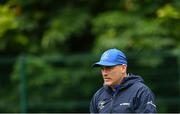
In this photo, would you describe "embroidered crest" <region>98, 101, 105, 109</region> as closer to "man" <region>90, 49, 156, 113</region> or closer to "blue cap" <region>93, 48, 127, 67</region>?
"man" <region>90, 49, 156, 113</region>

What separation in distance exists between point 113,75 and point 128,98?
24cm

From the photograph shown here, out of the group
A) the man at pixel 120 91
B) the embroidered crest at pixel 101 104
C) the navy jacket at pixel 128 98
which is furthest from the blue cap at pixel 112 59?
the embroidered crest at pixel 101 104

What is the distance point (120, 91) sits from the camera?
5.55 m

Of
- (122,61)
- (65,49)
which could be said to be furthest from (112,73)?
(65,49)

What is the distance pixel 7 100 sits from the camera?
12031mm

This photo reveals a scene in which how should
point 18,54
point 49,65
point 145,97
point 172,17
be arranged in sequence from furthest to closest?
point 18,54 → point 49,65 → point 172,17 → point 145,97

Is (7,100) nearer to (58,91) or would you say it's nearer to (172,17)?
(58,91)

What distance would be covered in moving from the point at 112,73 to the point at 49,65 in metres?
6.00

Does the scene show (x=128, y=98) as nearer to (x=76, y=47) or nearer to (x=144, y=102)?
(x=144, y=102)

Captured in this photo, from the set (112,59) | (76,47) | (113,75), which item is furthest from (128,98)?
(76,47)

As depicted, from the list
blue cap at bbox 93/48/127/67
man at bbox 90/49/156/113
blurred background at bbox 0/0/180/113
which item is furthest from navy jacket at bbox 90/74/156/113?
blurred background at bbox 0/0/180/113

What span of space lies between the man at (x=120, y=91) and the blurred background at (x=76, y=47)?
199 inches

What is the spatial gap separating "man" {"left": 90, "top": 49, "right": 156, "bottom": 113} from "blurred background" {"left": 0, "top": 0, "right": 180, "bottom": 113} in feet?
16.6

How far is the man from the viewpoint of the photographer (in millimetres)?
5371
